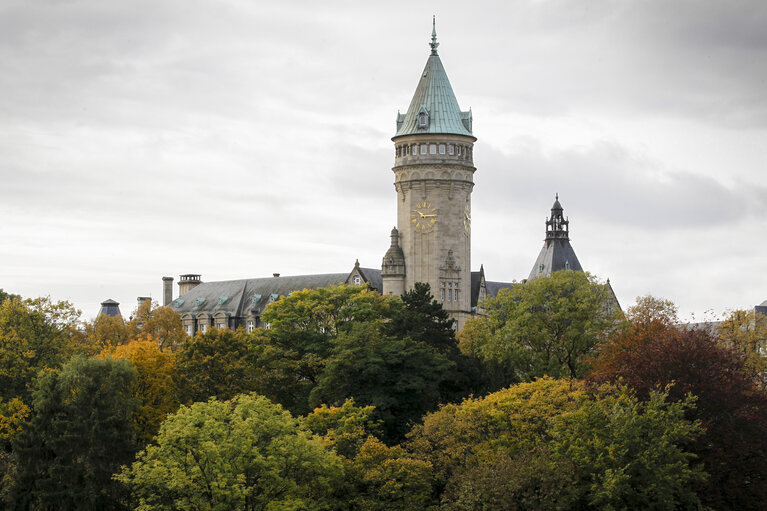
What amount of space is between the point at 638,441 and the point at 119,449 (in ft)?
87.1

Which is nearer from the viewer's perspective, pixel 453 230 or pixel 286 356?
pixel 286 356

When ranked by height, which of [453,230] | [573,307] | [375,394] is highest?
[453,230]

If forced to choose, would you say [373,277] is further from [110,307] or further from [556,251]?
[110,307]

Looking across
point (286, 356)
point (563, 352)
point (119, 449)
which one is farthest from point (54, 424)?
point (563, 352)

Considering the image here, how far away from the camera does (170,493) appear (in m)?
52.1

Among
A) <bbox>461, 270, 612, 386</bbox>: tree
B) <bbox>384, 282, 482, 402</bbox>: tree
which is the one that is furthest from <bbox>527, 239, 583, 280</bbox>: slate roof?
<bbox>384, 282, 482, 402</bbox>: tree

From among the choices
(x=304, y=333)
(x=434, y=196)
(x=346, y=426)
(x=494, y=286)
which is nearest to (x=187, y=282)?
(x=494, y=286)

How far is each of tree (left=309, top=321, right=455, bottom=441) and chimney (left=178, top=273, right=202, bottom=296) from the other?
88.7m

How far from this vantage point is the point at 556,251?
131375 millimetres

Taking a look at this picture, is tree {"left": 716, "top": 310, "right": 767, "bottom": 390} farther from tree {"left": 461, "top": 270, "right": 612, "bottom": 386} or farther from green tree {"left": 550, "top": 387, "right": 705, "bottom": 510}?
green tree {"left": 550, "top": 387, "right": 705, "bottom": 510}

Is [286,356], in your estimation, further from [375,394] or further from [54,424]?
[54,424]

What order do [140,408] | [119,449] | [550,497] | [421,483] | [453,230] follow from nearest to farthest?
1. [550,497]
2. [421,483]
3. [119,449]
4. [140,408]
5. [453,230]

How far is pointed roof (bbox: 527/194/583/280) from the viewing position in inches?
5138

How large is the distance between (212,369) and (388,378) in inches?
413
